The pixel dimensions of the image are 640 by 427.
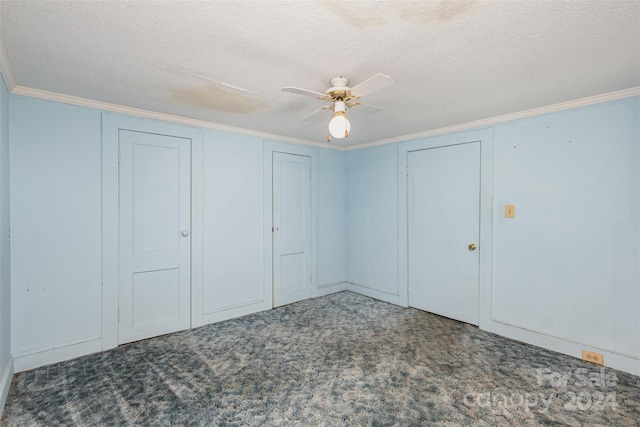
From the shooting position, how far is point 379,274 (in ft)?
14.4

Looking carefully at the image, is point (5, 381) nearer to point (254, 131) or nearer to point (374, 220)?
point (254, 131)

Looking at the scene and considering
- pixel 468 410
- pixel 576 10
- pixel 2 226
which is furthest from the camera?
pixel 2 226

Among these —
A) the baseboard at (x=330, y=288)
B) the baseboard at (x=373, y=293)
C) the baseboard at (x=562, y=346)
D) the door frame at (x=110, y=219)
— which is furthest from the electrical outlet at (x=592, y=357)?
the door frame at (x=110, y=219)

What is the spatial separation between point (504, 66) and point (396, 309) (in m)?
2.98

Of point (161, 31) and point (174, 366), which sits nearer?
point (161, 31)

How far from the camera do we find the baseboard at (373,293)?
419 cm

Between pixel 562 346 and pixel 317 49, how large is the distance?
A: 3276mm

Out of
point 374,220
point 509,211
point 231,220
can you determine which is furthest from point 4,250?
point 509,211

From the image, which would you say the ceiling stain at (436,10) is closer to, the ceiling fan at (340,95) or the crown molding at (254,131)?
the ceiling fan at (340,95)

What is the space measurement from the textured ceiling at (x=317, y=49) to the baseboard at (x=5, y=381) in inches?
83.6

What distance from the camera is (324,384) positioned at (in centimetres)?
227

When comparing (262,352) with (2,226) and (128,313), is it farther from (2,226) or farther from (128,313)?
(2,226)

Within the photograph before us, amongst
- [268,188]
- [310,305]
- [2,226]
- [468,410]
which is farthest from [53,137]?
[468,410]

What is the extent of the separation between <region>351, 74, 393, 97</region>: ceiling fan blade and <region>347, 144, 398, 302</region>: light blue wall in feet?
7.56
